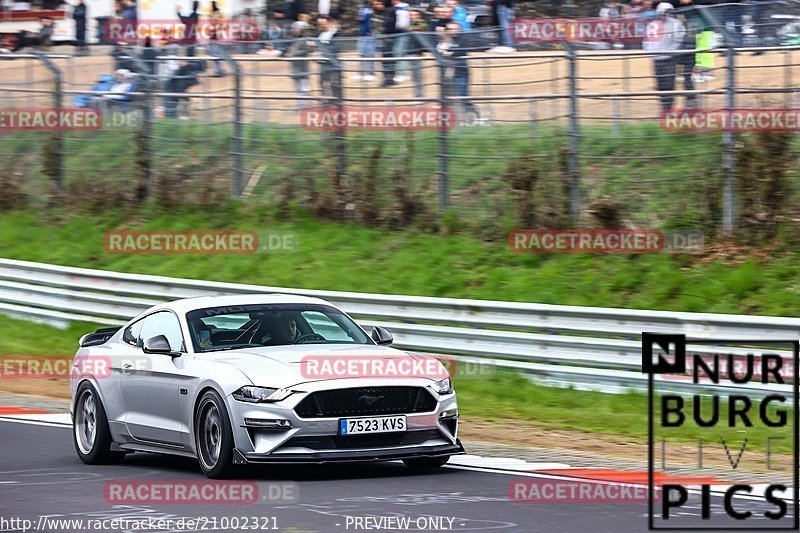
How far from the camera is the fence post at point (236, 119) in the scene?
23734mm

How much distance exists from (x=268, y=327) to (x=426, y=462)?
1.65 m

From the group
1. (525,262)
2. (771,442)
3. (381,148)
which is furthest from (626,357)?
(381,148)

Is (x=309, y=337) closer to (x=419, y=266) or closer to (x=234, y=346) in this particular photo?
(x=234, y=346)

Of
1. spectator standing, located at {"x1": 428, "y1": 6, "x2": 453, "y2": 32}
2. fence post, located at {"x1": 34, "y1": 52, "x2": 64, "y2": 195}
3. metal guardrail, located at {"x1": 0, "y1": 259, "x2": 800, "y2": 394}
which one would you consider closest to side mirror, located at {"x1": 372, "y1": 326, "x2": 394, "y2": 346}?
metal guardrail, located at {"x1": 0, "y1": 259, "x2": 800, "y2": 394}

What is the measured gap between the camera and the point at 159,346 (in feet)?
35.6

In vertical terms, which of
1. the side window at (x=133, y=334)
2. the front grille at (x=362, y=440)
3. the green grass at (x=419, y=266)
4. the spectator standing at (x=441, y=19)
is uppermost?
the spectator standing at (x=441, y=19)

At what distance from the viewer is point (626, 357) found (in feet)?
49.8

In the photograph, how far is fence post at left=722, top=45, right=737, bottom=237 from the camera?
18.2 m

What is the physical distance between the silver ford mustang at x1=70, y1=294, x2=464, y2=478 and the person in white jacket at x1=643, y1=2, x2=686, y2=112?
8779 millimetres

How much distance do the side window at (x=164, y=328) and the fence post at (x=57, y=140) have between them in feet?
51.1

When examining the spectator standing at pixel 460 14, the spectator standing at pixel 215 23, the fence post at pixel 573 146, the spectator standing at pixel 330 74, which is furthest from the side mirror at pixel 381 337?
the spectator standing at pixel 215 23

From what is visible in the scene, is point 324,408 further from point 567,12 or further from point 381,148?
point 567,12

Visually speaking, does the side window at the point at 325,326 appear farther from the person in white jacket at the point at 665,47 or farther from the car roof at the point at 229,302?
the person in white jacket at the point at 665,47

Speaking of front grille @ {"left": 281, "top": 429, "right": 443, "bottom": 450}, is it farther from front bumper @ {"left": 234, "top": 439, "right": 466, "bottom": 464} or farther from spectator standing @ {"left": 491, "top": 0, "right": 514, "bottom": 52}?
spectator standing @ {"left": 491, "top": 0, "right": 514, "bottom": 52}
